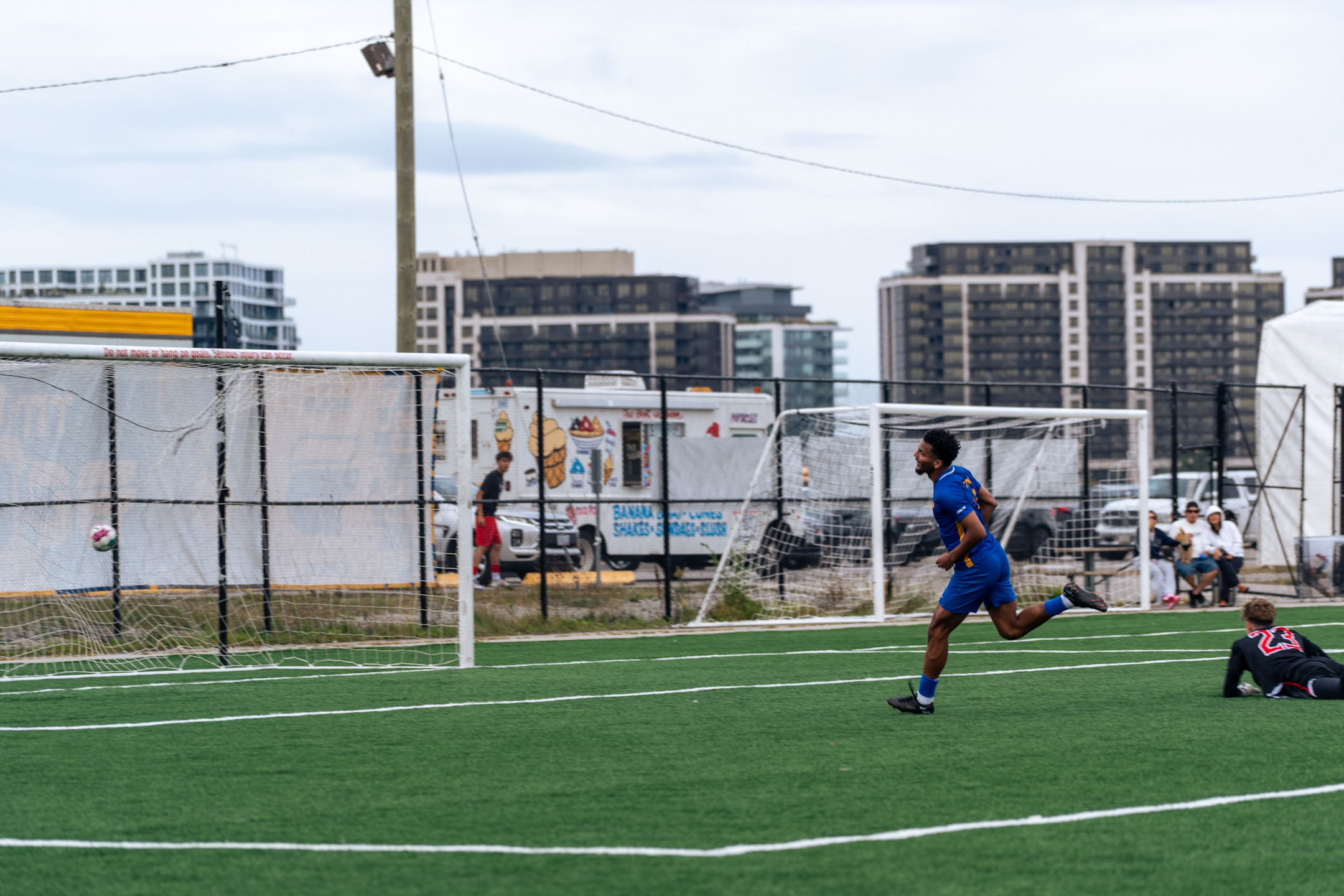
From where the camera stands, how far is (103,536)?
496 inches

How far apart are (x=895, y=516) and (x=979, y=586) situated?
9.17 m

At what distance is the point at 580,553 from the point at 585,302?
147465 millimetres

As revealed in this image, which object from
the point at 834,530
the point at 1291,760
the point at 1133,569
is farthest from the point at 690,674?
the point at 1133,569

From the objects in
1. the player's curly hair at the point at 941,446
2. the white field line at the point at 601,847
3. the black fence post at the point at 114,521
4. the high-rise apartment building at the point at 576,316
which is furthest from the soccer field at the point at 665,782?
the high-rise apartment building at the point at 576,316

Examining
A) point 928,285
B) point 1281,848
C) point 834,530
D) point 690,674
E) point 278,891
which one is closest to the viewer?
point 278,891

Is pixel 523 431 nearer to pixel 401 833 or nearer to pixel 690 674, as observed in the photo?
pixel 690 674

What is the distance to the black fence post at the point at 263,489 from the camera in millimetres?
12883

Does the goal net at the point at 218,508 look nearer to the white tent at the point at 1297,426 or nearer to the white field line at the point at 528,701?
the white field line at the point at 528,701

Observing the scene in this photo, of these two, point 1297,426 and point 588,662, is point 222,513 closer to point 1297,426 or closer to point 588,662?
point 588,662

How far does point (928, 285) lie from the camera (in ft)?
594

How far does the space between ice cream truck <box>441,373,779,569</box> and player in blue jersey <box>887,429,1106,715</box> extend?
8.04 m

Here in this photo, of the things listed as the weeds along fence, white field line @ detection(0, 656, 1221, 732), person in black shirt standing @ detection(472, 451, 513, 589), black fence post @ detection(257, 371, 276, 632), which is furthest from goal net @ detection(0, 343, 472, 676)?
person in black shirt standing @ detection(472, 451, 513, 589)

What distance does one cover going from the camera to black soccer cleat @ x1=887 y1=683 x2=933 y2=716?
9141mm

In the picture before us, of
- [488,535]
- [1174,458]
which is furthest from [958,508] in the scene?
[1174,458]
